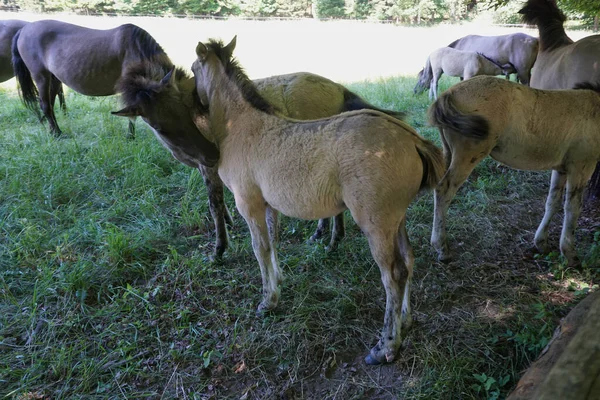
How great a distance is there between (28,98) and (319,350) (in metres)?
7.50

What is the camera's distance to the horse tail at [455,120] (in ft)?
9.44

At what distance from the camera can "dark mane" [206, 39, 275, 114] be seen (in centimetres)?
284

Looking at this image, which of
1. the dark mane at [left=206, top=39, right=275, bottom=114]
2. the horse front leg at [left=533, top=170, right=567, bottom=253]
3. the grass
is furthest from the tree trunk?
the dark mane at [left=206, top=39, right=275, bottom=114]

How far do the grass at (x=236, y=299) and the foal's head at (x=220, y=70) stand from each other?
1.58 meters

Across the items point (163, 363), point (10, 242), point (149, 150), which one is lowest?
point (163, 363)

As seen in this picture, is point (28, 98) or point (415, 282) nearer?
point (415, 282)

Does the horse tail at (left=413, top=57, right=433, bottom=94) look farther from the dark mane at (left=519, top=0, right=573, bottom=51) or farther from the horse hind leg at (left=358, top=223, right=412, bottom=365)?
the horse hind leg at (left=358, top=223, right=412, bottom=365)

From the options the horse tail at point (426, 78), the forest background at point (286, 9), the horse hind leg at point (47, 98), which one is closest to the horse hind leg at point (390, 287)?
the horse hind leg at point (47, 98)

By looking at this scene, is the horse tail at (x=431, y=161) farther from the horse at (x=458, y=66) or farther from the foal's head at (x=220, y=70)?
the horse at (x=458, y=66)

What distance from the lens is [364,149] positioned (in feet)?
7.29

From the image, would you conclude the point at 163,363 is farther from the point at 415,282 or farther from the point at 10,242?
the point at 10,242

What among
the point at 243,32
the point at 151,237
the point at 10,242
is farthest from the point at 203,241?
the point at 243,32

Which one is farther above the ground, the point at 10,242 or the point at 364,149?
the point at 364,149

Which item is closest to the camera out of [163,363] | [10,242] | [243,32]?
[163,363]
